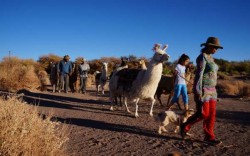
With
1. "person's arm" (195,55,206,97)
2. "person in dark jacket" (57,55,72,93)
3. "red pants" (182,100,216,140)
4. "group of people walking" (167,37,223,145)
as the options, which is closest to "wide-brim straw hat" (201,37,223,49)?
"group of people walking" (167,37,223,145)

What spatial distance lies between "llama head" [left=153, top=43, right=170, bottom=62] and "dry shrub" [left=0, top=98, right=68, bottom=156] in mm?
5152

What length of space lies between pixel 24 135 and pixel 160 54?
6.06m

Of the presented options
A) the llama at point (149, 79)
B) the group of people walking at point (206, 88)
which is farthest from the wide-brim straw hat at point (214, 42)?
the llama at point (149, 79)

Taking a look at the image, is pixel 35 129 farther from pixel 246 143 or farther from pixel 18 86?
pixel 18 86

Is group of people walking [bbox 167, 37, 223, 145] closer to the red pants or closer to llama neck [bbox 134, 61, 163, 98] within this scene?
the red pants

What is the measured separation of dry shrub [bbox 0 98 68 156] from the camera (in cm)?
477

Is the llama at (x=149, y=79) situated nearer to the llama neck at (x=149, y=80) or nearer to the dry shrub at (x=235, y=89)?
the llama neck at (x=149, y=80)

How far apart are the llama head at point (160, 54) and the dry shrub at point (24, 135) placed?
5152mm

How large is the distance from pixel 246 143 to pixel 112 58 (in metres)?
48.0

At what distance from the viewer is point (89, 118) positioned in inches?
429

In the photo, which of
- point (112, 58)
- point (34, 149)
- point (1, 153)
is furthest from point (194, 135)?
point (112, 58)

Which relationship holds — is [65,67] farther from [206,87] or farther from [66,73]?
[206,87]

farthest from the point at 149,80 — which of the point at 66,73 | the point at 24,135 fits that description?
the point at 66,73

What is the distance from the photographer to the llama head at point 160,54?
1011 centimetres
